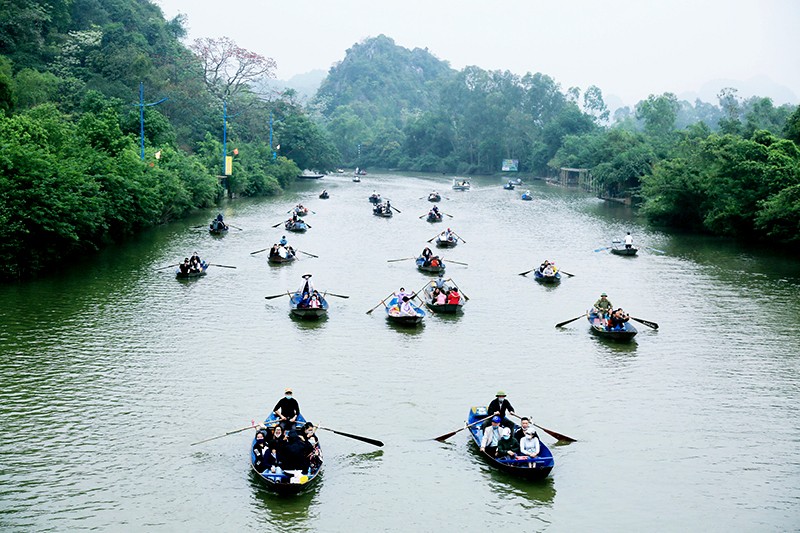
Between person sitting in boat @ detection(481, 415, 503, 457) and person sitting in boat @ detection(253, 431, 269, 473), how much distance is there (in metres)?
4.21

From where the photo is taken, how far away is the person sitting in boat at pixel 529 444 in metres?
15.5

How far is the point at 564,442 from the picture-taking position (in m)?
17.1

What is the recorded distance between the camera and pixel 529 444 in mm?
15570

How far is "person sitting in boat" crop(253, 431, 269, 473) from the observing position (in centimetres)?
1505

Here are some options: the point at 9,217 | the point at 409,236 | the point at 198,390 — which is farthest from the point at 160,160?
the point at 198,390

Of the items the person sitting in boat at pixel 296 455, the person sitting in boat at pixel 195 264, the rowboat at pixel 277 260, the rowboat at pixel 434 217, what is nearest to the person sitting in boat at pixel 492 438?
the person sitting in boat at pixel 296 455

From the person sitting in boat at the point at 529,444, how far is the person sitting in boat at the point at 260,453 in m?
4.80

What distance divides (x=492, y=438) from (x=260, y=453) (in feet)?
14.8

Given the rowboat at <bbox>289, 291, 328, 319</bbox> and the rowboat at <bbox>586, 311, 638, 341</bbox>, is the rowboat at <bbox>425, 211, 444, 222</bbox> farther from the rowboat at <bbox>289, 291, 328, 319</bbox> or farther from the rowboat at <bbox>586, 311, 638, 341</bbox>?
the rowboat at <bbox>586, 311, 638, 341</bbox>

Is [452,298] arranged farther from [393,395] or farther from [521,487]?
[521,487]

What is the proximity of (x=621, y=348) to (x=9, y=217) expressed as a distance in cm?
2150

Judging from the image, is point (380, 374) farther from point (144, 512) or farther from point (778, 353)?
point (778, 353)

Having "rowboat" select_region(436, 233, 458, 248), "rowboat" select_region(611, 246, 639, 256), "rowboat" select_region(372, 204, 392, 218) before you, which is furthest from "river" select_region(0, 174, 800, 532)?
"rowboat" select_region(372, 204, 392, 218)

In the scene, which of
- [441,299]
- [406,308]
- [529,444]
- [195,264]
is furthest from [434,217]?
[529,444]
